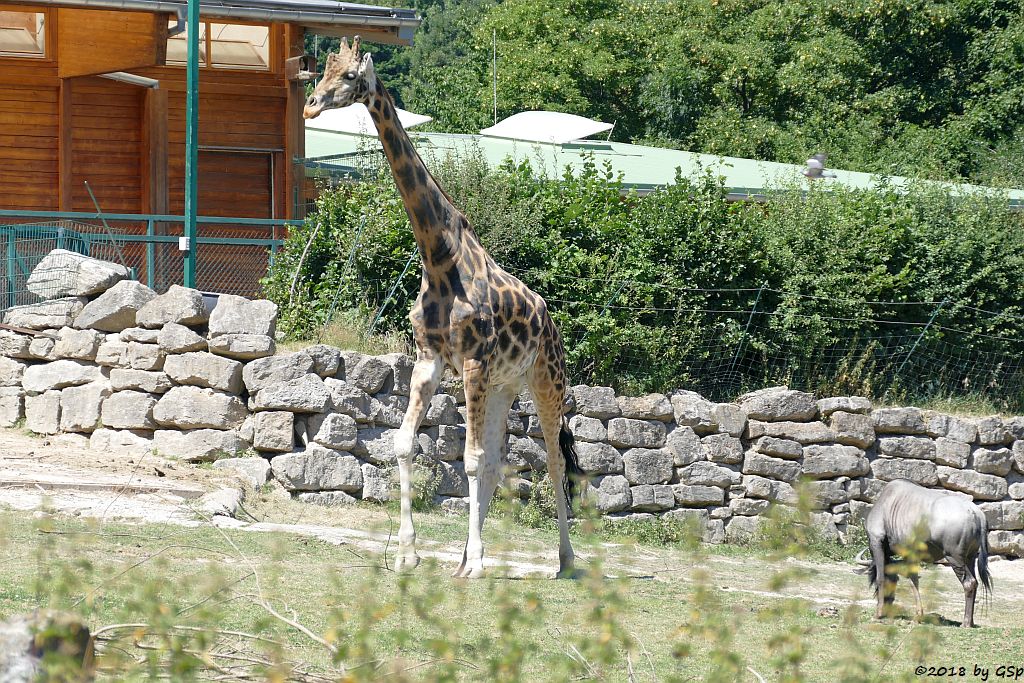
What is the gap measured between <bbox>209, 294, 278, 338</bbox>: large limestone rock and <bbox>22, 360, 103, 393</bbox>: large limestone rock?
1.49 meters

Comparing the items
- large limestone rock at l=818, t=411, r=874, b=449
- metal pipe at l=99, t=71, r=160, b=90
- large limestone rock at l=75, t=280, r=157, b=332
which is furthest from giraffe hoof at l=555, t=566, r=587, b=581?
metal pipe at l=99, t=71, r=160, b=90

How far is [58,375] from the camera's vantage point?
42.9ft

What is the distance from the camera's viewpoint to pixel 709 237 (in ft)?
51.8

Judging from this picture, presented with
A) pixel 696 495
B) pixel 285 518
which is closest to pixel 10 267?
pixel 285 518

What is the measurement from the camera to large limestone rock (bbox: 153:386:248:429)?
12.3m

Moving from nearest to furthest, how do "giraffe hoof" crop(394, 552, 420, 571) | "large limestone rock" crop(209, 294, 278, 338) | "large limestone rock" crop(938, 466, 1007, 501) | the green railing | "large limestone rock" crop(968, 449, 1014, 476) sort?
"giraffe hoof" crop(394, 552, 420, 571)
"large limestone rock" crop(209, 294, 278, 338)
the green railing
"large limestone rock" crop(938, 466, 1007, 501)
"large limestone rock" crop(968, 449, 1014, 476)

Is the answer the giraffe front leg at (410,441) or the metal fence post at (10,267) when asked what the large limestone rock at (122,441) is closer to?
the metal fence post at (10,267)

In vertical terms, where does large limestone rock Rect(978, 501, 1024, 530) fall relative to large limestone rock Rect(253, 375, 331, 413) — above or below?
below

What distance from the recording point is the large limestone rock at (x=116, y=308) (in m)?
12.8

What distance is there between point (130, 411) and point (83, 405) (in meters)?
0.63

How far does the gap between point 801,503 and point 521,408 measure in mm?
10054

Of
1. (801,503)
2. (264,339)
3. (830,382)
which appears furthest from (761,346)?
(801,503)

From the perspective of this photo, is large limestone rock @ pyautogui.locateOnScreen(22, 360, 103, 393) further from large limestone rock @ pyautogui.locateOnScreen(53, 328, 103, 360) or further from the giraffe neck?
the giraffe neck

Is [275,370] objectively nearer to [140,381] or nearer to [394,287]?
[140,381]
